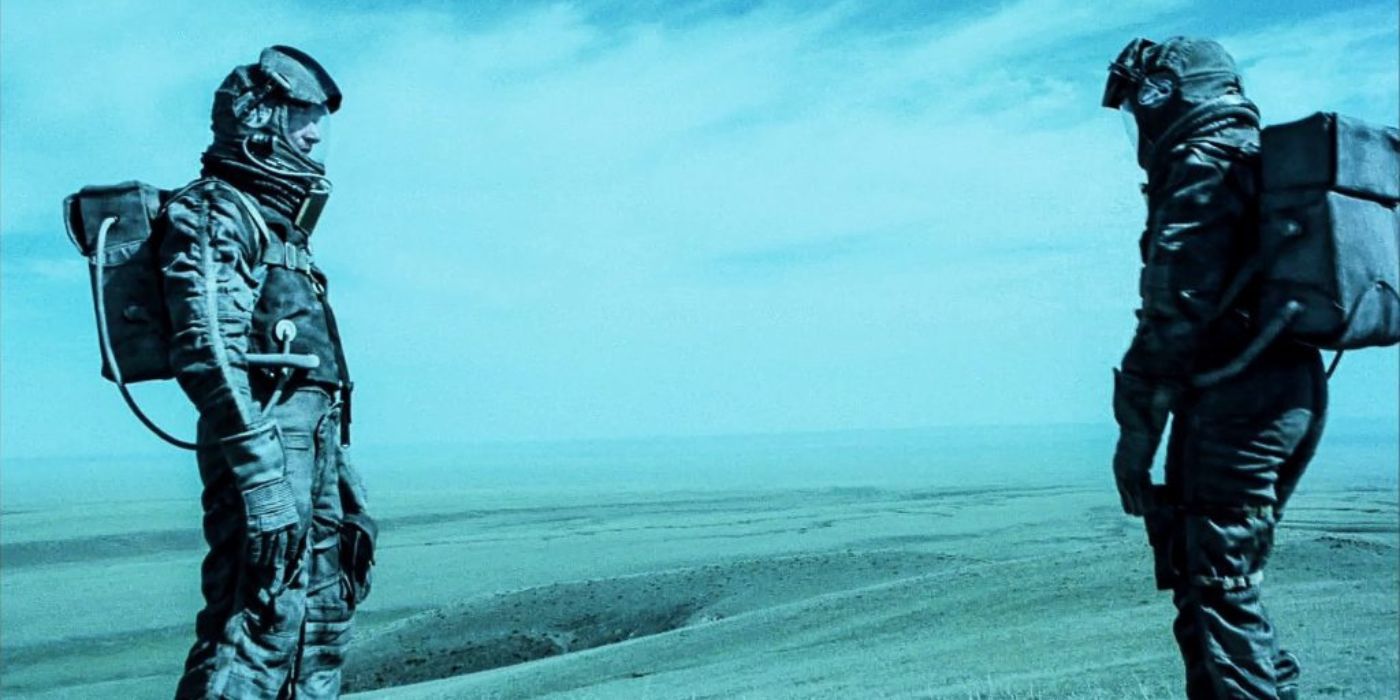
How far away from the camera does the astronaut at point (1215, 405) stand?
4379 mm

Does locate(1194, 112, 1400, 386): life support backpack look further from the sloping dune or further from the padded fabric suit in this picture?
the padded fabric suit

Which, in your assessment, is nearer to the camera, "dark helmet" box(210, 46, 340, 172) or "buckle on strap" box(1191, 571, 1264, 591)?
"buckle on strap" box(1191, 571, 1264, 591)

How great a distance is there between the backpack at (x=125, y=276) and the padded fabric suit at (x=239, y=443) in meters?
0.12

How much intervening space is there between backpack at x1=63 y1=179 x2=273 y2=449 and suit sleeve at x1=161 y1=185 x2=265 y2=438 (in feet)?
0.32

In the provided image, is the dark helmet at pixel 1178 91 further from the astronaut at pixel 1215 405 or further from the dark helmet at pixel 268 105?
the dark helmet at pixel 268 105

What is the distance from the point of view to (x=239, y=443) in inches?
163

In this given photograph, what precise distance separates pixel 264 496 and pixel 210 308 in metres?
0.66

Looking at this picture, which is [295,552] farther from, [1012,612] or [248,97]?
[1012,612]

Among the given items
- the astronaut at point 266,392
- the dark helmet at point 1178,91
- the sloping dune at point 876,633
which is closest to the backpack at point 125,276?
the astronaut at point 266,392

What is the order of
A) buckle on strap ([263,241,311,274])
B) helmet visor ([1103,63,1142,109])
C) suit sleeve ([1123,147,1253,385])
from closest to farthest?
suit sleeve ([1123,147,1253,385]) < buckle on strap ([263,241,311,274]) < helmet visor ([1103,63,1142,109])

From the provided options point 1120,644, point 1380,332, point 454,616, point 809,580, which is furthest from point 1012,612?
point 454,616

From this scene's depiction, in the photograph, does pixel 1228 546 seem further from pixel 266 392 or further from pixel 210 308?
pixel 210 308

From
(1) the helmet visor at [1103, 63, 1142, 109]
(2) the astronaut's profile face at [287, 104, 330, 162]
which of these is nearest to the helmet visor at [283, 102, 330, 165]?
(2) the astronaut's profile face at [287, 104, 330, 162]

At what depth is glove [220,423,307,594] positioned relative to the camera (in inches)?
163
